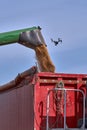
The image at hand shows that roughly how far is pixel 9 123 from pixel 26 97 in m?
1.40

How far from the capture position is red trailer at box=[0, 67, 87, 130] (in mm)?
7918

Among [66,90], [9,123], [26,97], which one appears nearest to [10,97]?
[9,123]

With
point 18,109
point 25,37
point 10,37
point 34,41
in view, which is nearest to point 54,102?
point 18,109

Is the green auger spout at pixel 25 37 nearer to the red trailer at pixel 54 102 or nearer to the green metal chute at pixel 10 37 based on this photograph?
the green metal chute at pixel 10 37

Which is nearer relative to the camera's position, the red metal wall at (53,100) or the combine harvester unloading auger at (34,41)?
the red metal wall at (53,100)

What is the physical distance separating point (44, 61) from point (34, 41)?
995 millimetres

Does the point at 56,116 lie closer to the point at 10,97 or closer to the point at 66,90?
the point at 66,90

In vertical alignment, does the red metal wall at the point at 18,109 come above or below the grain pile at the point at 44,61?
below

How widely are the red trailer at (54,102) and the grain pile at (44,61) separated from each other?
69 cm

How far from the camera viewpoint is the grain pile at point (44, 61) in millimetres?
9103

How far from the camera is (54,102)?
320 inches

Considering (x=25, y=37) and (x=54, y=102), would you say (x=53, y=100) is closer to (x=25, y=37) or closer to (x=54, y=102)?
(x=54, y=102)

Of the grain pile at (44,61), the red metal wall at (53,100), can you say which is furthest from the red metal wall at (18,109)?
the grain pile at (44,61)

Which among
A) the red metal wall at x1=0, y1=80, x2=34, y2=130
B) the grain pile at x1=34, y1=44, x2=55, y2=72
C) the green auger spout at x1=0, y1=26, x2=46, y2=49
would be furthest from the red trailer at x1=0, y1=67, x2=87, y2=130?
the green auger spout at x1=0, y1=26, x2=46, y2=49
